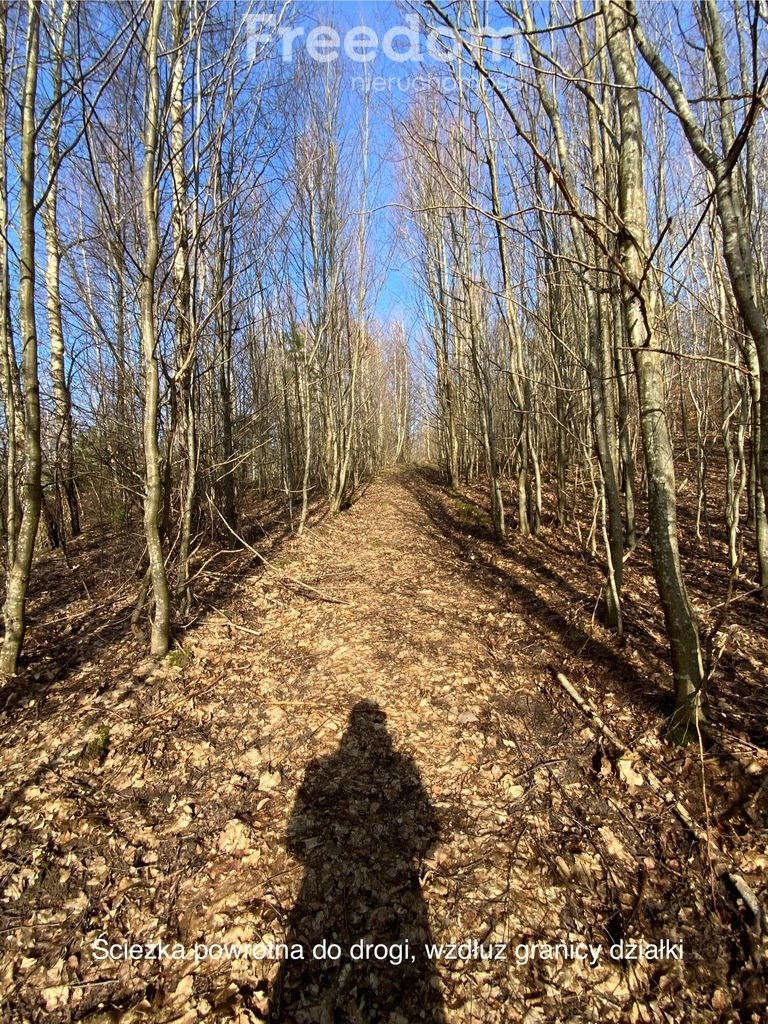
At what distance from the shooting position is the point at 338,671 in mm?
4156

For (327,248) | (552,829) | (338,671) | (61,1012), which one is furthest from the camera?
(327,248)

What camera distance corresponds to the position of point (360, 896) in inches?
90.6

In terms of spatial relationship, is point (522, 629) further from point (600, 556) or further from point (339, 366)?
point (339, 366)

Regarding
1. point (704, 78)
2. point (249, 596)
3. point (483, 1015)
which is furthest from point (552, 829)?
point (704, 78)

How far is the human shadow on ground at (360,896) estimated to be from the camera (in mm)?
1941

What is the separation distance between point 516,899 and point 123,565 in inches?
247

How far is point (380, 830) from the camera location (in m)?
2.62

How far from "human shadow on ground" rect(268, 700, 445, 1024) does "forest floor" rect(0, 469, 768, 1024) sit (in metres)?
0.01

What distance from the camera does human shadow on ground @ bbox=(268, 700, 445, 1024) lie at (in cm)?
194

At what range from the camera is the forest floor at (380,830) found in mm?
1976

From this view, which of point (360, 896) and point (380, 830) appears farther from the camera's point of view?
point (380, 830)

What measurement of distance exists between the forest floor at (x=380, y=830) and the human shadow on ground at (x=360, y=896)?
1cm

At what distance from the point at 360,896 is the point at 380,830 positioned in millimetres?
352

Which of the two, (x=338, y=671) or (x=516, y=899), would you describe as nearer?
(x=516, y=899)
